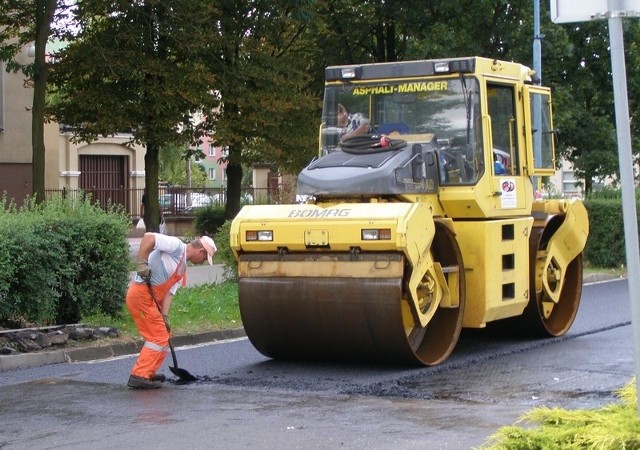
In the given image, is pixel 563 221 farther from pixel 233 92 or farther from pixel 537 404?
pixel 233 92

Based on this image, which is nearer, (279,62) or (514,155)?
(514,155)

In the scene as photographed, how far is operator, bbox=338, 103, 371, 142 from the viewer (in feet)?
39.0

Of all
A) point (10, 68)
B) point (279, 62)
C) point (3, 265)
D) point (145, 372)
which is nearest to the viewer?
point (145, 372)

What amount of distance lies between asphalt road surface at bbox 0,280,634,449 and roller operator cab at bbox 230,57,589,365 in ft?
1.39

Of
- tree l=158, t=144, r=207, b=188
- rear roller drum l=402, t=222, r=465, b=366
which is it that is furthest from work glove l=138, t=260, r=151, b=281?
tree l=158, t=144, r=207, b=188

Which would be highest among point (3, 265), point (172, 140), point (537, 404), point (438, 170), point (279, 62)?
point (279, 62)

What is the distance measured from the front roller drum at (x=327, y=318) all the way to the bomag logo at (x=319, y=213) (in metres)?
0.57

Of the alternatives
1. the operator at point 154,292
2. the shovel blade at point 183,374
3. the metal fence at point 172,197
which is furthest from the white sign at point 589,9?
the metal fence at point 172,197

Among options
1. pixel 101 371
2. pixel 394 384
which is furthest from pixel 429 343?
pixel 101 371

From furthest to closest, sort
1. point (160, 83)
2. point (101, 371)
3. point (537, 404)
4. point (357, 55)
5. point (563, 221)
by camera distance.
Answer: point (357, 55) → point (160, 83) → point (563, 221) → point (101, 371) → point (537, 404)

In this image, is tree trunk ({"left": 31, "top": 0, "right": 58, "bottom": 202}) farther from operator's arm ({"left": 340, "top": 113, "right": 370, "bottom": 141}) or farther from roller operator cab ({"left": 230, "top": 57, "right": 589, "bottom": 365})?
operator's arm ({"left": 340, "top": 113, "right": 370, "bottom": 141})

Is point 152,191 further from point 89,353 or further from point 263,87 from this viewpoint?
point 89,353

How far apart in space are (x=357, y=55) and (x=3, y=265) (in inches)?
848

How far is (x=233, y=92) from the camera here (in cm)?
2542
